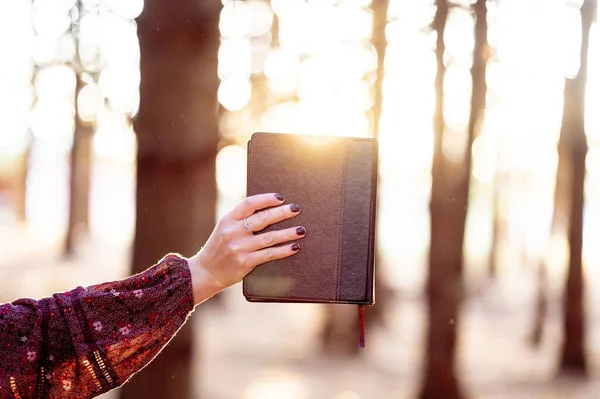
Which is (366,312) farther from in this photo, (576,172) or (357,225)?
(357,225)

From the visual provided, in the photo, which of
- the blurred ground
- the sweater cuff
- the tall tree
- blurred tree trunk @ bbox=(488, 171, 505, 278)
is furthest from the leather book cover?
blurred tree trunk @ bbox=(488, 171, 505, 278)

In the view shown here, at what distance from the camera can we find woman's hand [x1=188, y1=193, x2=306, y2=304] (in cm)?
152

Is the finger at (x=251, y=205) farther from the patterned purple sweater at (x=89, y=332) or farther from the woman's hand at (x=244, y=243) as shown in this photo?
the patterned purple sweater at (x=89, y=332)

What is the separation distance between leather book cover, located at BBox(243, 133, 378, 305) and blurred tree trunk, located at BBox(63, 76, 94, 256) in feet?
34.7

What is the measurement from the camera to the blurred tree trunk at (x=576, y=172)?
6.59m

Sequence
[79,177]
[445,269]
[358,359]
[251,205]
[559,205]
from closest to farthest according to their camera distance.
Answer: [251,205] < [445,269] < [358,359] < [559,205] < [79,177]

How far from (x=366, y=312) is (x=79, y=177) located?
871 centimetres

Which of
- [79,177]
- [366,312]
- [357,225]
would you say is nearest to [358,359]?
[366,312]

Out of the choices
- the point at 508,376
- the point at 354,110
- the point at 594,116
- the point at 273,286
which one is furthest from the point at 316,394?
the point at 273,286

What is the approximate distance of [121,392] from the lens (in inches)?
142

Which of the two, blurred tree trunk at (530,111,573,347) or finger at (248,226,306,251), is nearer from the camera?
finger at (248,226,306,251)

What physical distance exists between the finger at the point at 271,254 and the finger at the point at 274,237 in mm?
12

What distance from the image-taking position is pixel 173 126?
3512mm

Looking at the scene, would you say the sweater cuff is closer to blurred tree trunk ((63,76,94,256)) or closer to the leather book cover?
the leather book cover
